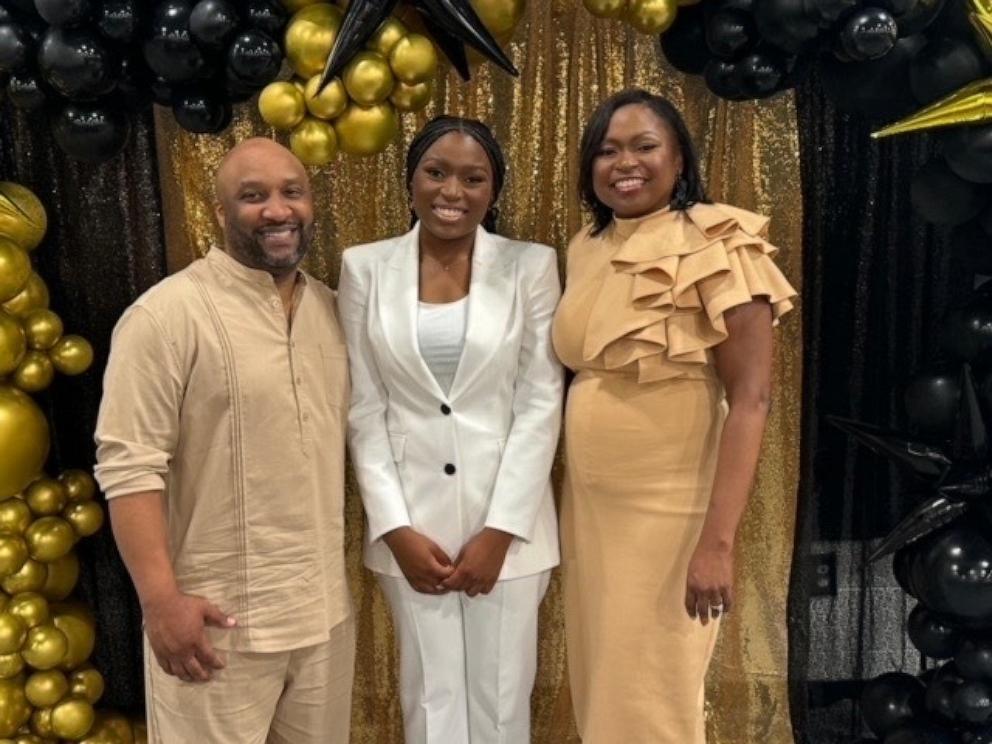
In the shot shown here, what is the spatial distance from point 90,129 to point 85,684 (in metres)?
1.45

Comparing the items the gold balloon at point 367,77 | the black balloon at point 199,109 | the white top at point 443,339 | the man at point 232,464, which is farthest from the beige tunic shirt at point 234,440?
the gold balloon at point 367,77

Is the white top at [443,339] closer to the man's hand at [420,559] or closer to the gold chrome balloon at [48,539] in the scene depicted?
the man's hand at [420,559]

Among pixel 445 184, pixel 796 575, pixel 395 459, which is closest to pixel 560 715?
pixel 796 575

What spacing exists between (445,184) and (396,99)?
0.69 feet

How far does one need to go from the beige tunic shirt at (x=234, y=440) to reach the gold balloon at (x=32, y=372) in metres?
0.65

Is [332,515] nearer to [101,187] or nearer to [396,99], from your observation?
[396,99]

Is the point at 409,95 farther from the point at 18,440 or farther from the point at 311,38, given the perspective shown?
the point at 18,440

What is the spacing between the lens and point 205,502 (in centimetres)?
202

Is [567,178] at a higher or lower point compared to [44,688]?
higher

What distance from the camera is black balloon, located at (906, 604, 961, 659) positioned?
229 cm

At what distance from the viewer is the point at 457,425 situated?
7.22ft

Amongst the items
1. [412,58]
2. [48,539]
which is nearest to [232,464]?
[48,539]

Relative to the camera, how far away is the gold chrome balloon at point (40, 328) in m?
2.47

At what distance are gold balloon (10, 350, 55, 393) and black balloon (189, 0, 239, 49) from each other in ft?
3.10
